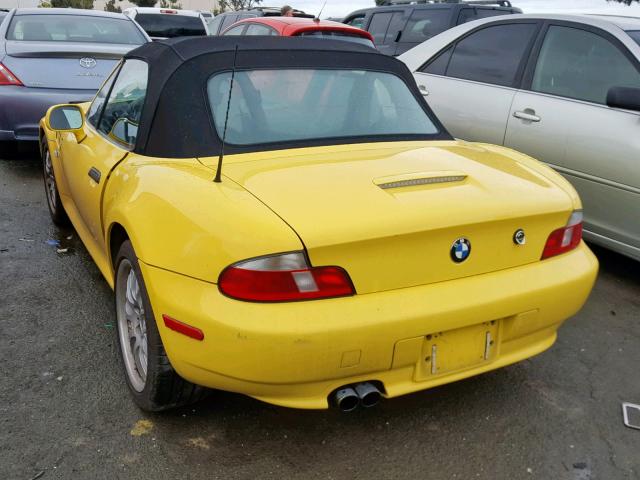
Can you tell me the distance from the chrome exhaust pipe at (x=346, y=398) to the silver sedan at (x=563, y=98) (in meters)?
2.46

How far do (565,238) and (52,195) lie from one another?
375 cm

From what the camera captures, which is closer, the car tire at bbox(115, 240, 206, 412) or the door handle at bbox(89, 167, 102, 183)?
the car tire at bbox(115, 240, 206, 412)

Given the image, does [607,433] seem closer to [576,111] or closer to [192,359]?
[192,359]

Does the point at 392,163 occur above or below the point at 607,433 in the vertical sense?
above

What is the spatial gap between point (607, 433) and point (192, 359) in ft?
5.67

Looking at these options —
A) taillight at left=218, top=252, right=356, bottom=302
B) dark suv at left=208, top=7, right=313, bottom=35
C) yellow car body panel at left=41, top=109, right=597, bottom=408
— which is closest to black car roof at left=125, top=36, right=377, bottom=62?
yellow car body panel at left=41, top=109, right=597, bottom=408

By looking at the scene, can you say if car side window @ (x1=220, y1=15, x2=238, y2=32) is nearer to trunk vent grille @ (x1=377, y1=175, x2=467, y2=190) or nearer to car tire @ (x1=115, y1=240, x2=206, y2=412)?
car tire @ (x1=115, y1=240, x2=206, y2=412)

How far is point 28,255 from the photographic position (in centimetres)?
434

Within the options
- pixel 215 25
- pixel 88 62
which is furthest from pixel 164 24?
pixel 88 62

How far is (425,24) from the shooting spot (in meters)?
10.2

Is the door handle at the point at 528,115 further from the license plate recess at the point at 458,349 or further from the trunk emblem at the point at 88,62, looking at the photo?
the trunk emblem at the point at 88,62

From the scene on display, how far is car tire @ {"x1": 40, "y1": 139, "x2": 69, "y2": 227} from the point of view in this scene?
4.65 meters

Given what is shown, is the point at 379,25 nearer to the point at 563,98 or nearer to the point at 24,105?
the point at 24,105

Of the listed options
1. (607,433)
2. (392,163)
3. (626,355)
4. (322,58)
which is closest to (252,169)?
(392,163)
